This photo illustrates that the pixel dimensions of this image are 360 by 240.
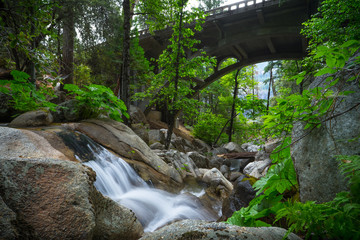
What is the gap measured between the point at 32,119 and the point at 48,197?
4667 millimetres

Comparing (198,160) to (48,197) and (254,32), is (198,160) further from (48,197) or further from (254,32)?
(254,32)

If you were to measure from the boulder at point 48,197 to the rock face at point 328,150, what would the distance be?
6.46 ft

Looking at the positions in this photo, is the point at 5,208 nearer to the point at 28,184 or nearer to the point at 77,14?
the point at 28,184

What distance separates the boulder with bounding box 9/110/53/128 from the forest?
0.29 m

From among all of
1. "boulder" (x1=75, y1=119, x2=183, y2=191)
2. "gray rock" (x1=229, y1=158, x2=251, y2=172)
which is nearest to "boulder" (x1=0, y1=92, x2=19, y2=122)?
"boulder" (x1=75, y1=119, x2=183, y2=191)

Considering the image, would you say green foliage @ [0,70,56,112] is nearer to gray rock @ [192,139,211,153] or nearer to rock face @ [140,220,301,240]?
rock face @ [140,220,301,240]

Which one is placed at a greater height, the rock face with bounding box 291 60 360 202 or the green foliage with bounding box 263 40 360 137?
the green foliage with bounding box 263 40 360 137

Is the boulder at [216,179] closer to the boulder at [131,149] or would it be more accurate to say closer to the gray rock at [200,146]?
the boulder at [131,149]

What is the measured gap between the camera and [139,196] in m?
4.67

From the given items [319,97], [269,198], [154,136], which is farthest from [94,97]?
[154,136]

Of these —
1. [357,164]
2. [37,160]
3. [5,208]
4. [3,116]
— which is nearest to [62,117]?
[3,116]

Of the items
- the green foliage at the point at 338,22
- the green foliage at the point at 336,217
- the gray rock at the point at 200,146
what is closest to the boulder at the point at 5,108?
the green foliage at the point at 336,217

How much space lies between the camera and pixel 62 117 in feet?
20.2

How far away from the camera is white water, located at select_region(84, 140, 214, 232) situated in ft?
13.6
